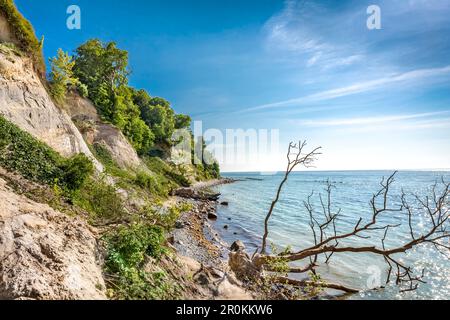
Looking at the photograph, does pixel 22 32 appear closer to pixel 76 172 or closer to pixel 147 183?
pixel 76 172

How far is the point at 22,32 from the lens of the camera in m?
17.3

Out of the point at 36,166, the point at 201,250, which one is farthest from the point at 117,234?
the point at 201,250

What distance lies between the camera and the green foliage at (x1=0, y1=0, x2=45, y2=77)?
1667 centimetres

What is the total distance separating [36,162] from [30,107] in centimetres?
655

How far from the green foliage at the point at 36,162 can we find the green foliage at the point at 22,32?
969 cm

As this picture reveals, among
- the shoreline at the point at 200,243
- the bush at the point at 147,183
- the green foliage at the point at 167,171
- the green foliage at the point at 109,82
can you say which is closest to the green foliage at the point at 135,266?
the shoreline at the point at 200,243

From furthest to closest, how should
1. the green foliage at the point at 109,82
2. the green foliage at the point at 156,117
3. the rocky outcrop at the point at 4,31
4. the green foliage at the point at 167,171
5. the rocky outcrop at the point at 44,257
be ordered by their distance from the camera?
the green foliage at the point at 156,117, the green foliage at the point at 167,171, the green foliage at the point at 109,82, the rocky outcrop at the point at 4,31, the rocky outcrop at the point at 44,257

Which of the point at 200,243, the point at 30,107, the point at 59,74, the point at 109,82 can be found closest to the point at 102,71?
the point at 109,82

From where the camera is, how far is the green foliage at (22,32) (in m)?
16.7

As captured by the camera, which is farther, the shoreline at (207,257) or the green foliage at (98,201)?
the green foliage at (98,201)

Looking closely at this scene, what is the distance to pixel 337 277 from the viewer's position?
13148mm

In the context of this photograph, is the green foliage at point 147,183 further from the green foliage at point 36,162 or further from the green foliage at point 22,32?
the green foliage at point 22,32

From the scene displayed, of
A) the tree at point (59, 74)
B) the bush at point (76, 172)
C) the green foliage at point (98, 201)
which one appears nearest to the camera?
the green foliage at point (98, 201)
